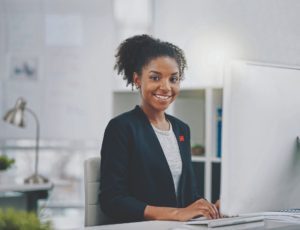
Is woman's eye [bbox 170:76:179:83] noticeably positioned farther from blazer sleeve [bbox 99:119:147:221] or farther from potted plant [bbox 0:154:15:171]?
potted plant [bbox 0:154:15:171]

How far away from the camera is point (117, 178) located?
1.71m

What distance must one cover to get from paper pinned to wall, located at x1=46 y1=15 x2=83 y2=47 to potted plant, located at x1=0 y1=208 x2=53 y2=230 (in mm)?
3603

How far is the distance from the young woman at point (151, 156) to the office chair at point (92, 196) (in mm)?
48

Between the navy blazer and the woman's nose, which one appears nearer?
the navy blazer

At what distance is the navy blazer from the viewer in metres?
1.72

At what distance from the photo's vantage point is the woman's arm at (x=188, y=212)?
5.00 ft

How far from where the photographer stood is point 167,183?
1.80 meters

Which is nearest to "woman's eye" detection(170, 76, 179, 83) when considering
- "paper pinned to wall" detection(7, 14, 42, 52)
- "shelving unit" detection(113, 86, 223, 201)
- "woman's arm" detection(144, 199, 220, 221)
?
"woman's arm" detection(144, 199, 220, 221)

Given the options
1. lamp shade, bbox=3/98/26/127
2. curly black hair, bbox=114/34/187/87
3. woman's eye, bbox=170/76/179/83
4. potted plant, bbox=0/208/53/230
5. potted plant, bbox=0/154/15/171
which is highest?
curly black hair, bbox=114/34/187/87

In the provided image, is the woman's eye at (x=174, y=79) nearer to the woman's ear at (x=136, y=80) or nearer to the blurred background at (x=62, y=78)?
the woman's ear at (x=136, y=80)

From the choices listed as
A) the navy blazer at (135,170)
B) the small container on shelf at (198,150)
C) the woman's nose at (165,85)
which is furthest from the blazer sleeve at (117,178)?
the small container on shelf at (198,150)

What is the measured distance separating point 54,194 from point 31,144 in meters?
Answer: 0.44

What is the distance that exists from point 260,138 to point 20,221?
2.03 feet

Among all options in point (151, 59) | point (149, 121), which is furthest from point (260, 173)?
point (151, 59)
